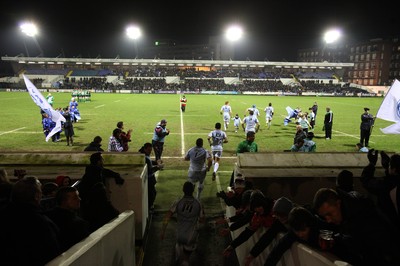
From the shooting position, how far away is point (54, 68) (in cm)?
8688

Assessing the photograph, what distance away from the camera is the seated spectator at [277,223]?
11.8 feet

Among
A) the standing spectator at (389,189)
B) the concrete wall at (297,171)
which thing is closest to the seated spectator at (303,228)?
the standing spectator at (389,189)

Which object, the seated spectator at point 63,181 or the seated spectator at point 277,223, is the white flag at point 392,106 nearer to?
the seated spectator at point 277,223

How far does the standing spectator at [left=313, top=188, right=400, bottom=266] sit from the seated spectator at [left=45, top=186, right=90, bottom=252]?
271cm

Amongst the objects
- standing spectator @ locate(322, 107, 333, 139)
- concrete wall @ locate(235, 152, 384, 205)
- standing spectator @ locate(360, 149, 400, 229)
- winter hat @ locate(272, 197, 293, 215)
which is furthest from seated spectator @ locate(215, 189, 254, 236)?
standing spectator @ locate(322, 107, 333, 139)

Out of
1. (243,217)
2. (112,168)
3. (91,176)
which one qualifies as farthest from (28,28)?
(243,217)

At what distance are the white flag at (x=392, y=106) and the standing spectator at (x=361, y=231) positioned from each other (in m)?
5.40

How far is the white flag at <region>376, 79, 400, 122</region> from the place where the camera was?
7988 mm

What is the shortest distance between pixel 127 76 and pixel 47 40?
35.0 metres

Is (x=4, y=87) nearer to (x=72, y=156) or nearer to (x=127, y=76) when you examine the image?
(x=127, y=76)

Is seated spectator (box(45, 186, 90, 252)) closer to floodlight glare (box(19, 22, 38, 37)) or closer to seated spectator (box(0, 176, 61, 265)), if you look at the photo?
seated spectator (box(0, 176, 61, 265))

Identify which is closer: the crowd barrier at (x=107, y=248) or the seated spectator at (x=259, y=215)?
the crowd barrier at (x=107, y=248)

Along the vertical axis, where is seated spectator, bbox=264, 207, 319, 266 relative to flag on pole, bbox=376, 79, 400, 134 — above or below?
below

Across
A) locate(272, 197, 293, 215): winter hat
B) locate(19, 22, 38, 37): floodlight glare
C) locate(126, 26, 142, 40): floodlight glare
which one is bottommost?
locate(272, 197, 293, 215): winter hat
